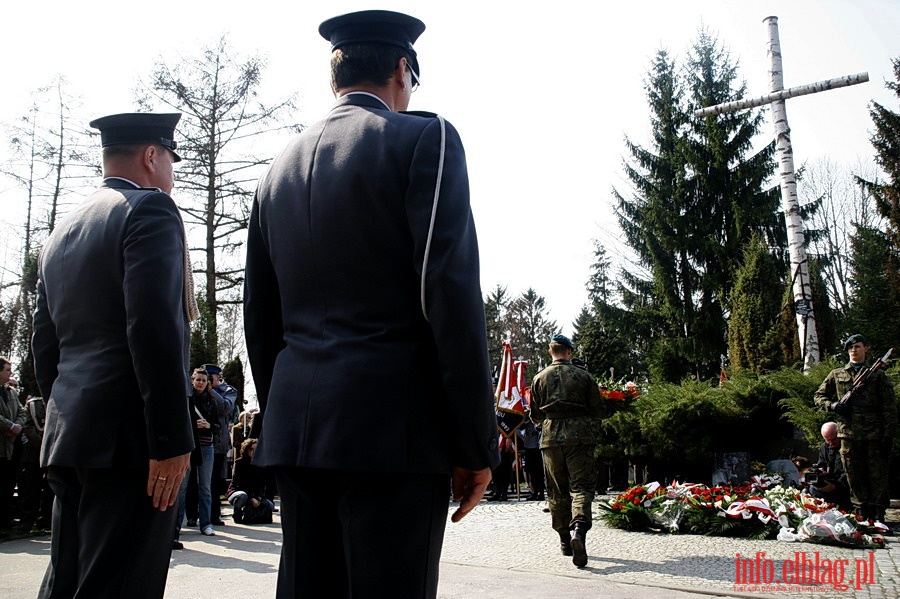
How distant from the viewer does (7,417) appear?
9.83 metres

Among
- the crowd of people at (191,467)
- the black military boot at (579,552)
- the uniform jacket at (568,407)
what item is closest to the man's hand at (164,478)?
the black military boot at (579,552)

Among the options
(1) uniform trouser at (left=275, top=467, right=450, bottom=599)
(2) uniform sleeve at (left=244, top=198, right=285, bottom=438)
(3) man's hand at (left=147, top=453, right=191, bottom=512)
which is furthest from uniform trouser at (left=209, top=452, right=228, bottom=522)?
(1) uniform trouser at (left=275, top=467, right=450, bottom=599)

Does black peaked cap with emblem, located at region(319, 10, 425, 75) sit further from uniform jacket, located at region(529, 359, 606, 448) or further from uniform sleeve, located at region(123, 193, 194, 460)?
uniform jacket, located at region(529, 359, 606, 448)

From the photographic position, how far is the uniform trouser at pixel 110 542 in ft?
8.98

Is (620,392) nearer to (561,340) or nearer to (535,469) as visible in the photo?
(535,469)

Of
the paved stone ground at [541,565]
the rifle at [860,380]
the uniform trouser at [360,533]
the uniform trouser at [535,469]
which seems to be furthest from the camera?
the uniform trouser at [535,469]

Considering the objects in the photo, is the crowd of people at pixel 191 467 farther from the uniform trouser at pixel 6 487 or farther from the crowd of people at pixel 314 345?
the crowd of people at pixel 314 345

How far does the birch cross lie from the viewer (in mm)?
15328

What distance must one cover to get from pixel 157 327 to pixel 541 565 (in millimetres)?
5104

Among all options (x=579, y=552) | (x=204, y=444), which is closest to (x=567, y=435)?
(x=579, y=552)

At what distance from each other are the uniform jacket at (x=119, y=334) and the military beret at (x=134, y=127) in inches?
11.3

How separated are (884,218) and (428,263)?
33588 millimetres

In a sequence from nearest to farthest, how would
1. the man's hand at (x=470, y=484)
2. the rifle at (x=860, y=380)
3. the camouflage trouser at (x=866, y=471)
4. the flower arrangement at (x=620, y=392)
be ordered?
the man's hand at (x=470, y=484)
the camouflage trouser at (x=866, y=471)
the rifle at (x=860, y=380)
the flower arrangement at (x=620, y=392)

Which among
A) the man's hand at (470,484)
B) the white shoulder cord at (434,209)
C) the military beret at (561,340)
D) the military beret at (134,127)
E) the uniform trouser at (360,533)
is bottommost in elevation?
the uniform trouser at (360,533)
